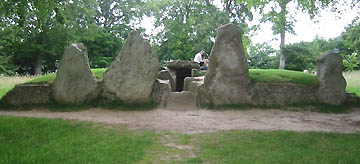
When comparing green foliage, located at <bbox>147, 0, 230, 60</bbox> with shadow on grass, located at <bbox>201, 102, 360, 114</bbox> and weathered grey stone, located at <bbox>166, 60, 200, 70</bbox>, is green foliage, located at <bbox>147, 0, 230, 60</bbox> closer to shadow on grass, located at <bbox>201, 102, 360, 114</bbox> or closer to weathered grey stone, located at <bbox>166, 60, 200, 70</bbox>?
weathered grey stone, located at <bbox>166, 60, 200, 70</bbox>

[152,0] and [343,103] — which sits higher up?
[152,0]

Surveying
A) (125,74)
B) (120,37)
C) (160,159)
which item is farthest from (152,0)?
(160,159)

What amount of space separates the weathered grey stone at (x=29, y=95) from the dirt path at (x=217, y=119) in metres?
0.82

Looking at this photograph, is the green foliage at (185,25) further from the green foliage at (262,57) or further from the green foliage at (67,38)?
the green foliage at (262,57)

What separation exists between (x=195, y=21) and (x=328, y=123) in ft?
69.6

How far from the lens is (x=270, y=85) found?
998cm

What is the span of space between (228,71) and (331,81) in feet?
12.7

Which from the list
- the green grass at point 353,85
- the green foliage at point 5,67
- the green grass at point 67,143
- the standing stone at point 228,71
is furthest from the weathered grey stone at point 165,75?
the green foliage at point 5,67

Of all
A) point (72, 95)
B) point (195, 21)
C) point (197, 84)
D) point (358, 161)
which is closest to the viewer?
point (358, 161)

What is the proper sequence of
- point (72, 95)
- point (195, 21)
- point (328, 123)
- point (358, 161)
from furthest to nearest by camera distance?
point (195, 21), point (72, 95), point (328, 123), point (358, 161)

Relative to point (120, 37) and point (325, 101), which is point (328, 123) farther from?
point (120, 37)

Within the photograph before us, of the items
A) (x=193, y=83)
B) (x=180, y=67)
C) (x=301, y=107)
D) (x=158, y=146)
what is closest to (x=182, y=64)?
(x=180, y=67)

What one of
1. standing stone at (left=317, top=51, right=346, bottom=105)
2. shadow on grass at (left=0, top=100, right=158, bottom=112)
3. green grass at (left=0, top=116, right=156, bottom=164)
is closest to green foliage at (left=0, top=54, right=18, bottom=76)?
shadow on grass at (left=0, top=100, right=158, bottom=112)

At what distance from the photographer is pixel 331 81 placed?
32.6 ft
